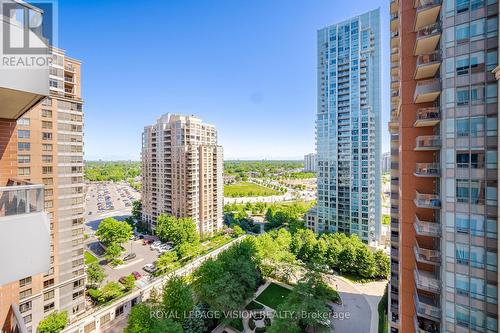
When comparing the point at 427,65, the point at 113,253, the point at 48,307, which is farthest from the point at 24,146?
the point at 427,65

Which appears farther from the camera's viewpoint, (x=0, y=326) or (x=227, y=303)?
(x=227, y=303)

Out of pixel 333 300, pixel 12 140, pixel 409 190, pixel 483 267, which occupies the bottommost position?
pixel 333 300

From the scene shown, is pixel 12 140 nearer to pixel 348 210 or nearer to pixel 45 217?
pixel 45 217

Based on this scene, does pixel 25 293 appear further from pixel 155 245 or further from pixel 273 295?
pixel 273 295

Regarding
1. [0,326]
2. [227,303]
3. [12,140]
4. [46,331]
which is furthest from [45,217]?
[46,331]

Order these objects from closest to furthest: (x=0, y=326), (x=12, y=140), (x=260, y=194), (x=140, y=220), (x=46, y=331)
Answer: (x=0, y=326)
(x=12, y=140)
(x=46, y=331)
(x=140, y=220)
(x=260, y=194)

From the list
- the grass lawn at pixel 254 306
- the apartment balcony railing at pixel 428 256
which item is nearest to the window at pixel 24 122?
the grass lawn at pixel 254 306

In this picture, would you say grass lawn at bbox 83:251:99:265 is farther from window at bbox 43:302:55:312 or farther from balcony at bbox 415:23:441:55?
balcony at bbox 415:23:441:55

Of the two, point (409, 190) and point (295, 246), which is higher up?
point (409, 190)
